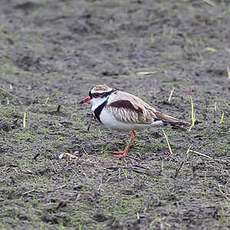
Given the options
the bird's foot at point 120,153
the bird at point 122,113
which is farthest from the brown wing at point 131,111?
the bird's foot at point 120,153

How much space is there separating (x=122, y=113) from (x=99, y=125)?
2.90 ft

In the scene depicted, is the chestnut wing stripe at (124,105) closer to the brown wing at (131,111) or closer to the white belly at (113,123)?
the brown wing at (131,111)

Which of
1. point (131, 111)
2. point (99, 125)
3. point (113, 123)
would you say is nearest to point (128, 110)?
point (131, 111)

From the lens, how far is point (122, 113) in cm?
541

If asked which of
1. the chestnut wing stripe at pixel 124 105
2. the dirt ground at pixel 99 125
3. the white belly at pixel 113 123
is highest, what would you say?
the chestnut wing stripe at pixel 124 105

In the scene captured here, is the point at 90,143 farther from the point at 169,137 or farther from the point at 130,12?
the point at 130,12

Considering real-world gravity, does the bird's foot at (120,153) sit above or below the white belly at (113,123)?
below

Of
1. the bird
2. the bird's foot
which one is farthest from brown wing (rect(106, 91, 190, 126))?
the bird's foot

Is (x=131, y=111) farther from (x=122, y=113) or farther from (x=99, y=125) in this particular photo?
(x=99, y=125)

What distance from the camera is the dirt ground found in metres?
4.36

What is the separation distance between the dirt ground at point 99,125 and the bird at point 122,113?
0.27m

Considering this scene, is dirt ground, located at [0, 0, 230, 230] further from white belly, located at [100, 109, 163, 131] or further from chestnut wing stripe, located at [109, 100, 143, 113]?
chestnut wing stripe, located at [109, 100, 143, 113]

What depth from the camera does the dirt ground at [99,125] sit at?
4355 mm

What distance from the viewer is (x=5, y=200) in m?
4.41
